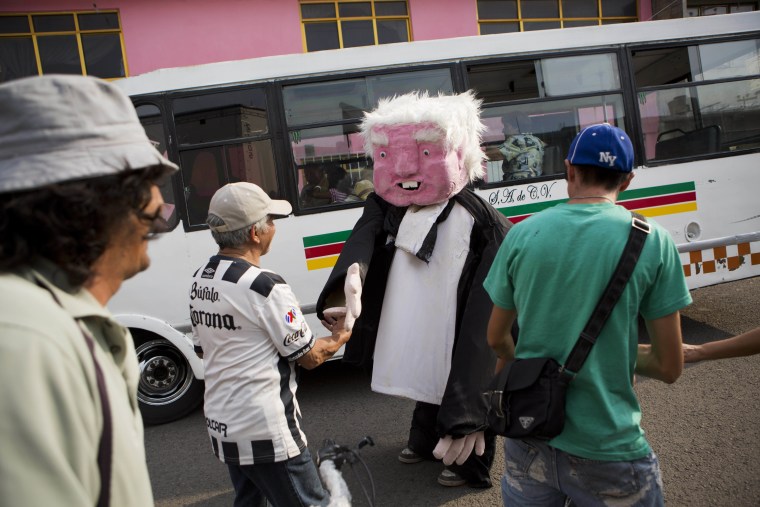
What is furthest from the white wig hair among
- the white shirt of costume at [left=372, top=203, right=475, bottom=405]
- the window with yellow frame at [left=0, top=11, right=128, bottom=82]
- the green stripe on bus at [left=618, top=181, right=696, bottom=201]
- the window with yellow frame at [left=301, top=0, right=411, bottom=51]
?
the window with yellow frame at [left=0, top=11, right=128, bottom=82]

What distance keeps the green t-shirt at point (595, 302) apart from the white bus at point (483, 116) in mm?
3304

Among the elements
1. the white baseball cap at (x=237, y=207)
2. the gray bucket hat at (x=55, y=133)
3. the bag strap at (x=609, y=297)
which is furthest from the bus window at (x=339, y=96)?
the gray bucket hat at (x=55, y=133)

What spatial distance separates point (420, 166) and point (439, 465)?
1933 mm

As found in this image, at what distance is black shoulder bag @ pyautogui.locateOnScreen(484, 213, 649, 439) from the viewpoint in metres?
1.57

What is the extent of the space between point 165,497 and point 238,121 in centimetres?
294

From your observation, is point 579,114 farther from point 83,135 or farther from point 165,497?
point 83,135

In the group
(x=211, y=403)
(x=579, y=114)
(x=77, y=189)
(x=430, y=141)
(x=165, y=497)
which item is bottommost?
(x=165, y=497)

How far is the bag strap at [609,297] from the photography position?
1.57m

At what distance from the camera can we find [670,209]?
17.3 ft

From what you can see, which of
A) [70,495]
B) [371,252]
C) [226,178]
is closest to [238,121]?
[226,178]

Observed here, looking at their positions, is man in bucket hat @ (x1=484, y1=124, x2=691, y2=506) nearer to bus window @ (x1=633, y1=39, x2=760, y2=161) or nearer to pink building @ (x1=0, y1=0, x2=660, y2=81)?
bus window @ (x1=633, y1=39, x2=760, y2=161)

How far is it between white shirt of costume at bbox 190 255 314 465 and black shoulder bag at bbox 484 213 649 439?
0.86 metres

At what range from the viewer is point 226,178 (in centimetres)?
477

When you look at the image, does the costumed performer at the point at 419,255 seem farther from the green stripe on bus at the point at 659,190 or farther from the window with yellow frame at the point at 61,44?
the window with yellow frame at the point at 61,44
